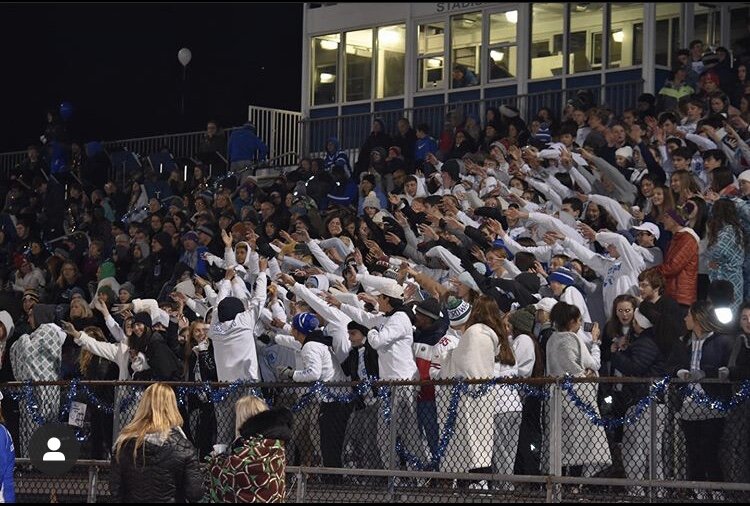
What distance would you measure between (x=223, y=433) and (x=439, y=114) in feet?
45.5

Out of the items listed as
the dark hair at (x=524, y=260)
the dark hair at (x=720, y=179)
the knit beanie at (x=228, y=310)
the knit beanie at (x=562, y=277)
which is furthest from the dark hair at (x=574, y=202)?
the knit beanie at (x=228, y=310)

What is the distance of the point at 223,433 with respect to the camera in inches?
526

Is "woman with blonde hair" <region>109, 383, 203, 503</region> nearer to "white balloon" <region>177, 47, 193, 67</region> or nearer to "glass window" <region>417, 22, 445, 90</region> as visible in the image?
"glass window" <region>417, 22, 445, 90</region>

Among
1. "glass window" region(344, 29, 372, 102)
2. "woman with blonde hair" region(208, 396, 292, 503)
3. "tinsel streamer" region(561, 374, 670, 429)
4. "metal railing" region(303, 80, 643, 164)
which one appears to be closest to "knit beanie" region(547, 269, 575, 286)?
"tinsel streamer" region(561, 374, 670, 429)

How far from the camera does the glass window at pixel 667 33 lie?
78.9ft

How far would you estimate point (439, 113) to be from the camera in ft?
86.6

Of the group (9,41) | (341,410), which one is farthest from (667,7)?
(9,41)

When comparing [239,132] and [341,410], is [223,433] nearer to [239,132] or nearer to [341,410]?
[341,410]

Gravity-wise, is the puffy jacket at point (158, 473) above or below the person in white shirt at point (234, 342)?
below

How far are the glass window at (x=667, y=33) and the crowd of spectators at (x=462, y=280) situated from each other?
307 centimetres

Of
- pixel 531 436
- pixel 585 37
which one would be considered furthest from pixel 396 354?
pixel 585 37

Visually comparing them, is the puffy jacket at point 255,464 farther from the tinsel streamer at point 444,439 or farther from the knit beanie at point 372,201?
the knit beanie at point 372,201

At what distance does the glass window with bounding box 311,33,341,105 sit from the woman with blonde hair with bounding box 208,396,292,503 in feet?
64.3

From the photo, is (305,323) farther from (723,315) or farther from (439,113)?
(439,113)
